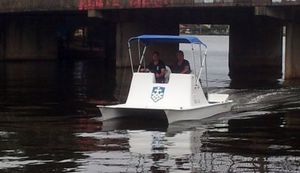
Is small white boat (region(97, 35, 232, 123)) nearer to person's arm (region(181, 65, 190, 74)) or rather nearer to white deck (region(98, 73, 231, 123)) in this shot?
white deck (region(98, 73, 231, 123))

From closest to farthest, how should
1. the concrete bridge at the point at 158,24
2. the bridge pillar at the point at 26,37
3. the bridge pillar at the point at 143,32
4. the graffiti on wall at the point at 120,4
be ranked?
the concrete bridge at the point at 158,24
the graffiti on wall at the point at 120,4
the bridge pillar at the point at 143,32
the bridge pillar at the point at 26,37

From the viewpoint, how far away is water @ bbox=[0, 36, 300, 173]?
567 inches

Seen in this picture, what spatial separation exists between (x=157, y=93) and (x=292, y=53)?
21788 mm

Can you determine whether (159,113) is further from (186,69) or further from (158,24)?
(158,24)

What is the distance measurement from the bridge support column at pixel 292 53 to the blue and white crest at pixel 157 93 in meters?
21.1

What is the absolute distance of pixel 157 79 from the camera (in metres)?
22.8

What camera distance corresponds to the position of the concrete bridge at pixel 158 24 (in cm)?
4238

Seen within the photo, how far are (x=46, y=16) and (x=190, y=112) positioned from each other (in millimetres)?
42556

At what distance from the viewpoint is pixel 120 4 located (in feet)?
153

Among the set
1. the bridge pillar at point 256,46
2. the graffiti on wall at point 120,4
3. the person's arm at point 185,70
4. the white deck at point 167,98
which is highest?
the graffiti on wall at point 120,4

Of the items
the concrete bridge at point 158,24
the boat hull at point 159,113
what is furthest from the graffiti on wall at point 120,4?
the boat hull at point 159,113

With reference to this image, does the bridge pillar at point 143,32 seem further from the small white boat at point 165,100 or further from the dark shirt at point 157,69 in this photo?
the small white boat at point 165,100

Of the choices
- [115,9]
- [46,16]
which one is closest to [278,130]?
[115,9]

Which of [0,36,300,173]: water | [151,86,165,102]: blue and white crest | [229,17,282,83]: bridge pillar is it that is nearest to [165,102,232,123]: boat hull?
[0,36,300,173]: water
